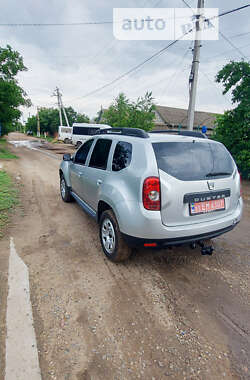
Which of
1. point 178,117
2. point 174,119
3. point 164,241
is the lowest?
point 164,241

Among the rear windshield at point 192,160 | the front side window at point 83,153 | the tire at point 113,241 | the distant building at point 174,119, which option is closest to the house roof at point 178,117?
the distant building at point 174,119

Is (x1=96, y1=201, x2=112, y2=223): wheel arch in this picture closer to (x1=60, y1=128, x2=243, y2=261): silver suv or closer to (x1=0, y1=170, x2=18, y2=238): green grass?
(x1=60, y1=128, x2=243, y2=261): silver suv

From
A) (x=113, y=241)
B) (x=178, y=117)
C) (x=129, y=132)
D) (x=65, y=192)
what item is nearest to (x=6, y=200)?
(x=65, y=192)

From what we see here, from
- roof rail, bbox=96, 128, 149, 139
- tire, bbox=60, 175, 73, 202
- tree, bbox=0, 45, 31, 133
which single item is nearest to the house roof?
tree, bbox=0, 45, 31, 133

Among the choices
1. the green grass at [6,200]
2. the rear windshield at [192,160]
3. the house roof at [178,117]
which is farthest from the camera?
the house roof at [178,117]

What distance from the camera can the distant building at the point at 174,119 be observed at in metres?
31.0

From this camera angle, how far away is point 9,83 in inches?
579

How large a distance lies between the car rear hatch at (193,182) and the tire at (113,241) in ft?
2.25

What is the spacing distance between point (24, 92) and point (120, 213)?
61.6 ft

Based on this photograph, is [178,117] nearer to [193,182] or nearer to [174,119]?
[174,119]

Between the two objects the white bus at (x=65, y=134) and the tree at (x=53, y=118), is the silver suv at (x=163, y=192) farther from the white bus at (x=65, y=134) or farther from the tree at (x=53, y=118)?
the tree at (x=53, y=118)

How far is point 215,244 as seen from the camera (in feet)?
11.2

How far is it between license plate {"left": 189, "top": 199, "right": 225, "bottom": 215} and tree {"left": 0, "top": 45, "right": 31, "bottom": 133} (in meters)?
17.2

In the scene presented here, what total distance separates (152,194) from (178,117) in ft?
113
